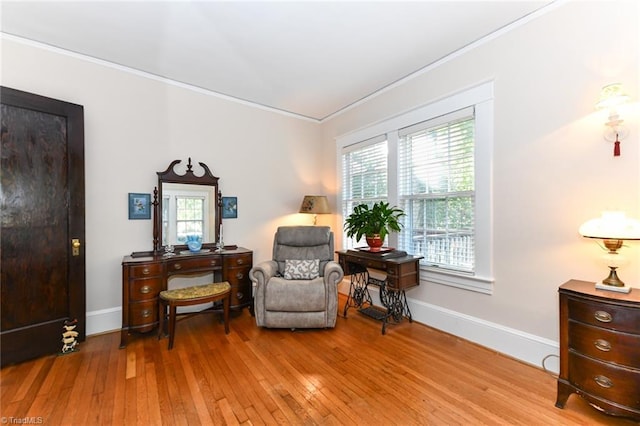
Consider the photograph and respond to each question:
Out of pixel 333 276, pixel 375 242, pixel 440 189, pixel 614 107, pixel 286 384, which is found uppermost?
pixel 614 107

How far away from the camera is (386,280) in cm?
292

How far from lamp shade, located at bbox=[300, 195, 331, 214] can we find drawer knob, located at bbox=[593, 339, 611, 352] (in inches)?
116

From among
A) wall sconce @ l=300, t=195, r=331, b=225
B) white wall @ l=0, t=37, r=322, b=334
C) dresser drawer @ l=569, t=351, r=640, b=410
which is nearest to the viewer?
dresser drawer @ l=569, t=351, r=640, b=410

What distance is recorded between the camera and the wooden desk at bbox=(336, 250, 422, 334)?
9.31ft

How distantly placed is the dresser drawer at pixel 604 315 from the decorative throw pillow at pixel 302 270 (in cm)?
219

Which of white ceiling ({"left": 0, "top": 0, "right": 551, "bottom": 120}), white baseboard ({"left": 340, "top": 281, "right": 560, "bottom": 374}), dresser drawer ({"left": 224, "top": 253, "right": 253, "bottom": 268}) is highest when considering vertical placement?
white ceiling ({"left": 0, "top": 0, "right": 551, "bottom": 120})

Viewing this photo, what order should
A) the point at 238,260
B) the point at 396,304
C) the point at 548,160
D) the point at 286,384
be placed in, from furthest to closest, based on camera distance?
1. the point at 238,260
2. the point at 396,304
3. the point at 548,160
4. the point at 286,384

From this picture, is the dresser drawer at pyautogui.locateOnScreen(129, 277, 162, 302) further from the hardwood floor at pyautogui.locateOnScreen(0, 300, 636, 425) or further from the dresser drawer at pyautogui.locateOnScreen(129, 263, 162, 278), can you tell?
the hardwood floor at pyautogui.locateOnScreen(0, 300, 636, 425)

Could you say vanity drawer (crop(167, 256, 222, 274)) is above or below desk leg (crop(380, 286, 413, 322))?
above

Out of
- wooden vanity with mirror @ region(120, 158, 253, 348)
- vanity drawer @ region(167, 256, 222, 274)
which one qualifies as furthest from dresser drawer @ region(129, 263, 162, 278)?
vanity drawer @ region(167, 256, 222, 274)

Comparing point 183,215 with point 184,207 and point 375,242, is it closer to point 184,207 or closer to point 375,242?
point 184,207

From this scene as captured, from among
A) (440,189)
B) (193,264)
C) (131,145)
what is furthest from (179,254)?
(440,189)

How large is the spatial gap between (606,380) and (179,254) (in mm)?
3518

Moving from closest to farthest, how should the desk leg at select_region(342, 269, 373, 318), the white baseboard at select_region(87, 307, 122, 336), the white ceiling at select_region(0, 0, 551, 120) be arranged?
the white ceiling at select_region(0, 0, 551, 120), the white baseboard at select_region(87, 307, 122, 336), the desk leg at select_region(342, 269, 373, 318)
